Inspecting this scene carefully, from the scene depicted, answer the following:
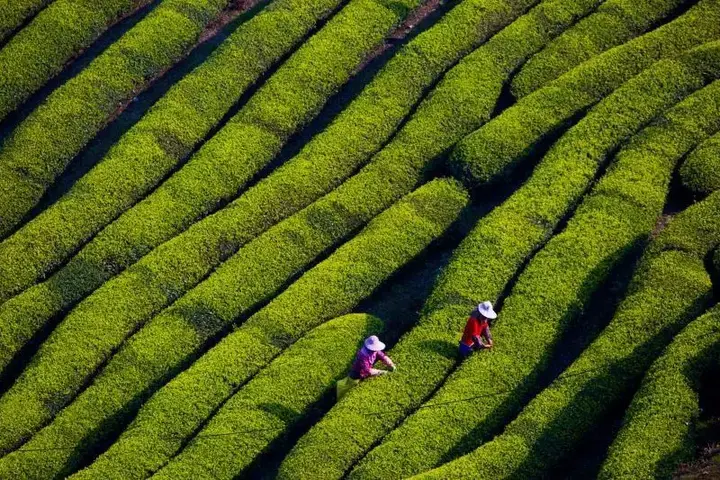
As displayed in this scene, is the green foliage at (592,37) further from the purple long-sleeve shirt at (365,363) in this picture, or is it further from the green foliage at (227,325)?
the purple long-sleeve shirt at (365,363)

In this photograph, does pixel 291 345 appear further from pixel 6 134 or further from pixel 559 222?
pixel 6 134

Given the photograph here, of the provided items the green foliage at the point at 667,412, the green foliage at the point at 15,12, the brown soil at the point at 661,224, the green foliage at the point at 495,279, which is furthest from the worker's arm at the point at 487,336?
the green foliage at the point at 15,12

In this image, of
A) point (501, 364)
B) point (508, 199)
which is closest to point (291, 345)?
point (501, 364)

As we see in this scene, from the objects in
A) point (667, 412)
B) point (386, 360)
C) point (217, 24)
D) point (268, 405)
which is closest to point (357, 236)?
point (386, 360)

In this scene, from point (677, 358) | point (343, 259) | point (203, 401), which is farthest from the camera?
point (343, 259)

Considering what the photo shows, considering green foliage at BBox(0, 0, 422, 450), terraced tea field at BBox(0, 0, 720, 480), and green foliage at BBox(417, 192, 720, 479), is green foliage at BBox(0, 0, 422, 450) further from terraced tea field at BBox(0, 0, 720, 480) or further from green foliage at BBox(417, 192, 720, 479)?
green foliage at BBox(417, 192, 720, 479)

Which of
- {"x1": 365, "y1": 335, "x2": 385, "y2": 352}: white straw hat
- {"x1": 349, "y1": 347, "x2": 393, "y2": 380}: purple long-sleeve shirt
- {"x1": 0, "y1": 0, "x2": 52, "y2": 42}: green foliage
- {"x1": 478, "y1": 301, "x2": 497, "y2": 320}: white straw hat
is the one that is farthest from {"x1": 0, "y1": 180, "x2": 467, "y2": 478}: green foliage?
{"x1": 0, "y1": 0, "x2": 52, "y2": 42}: green foliage
